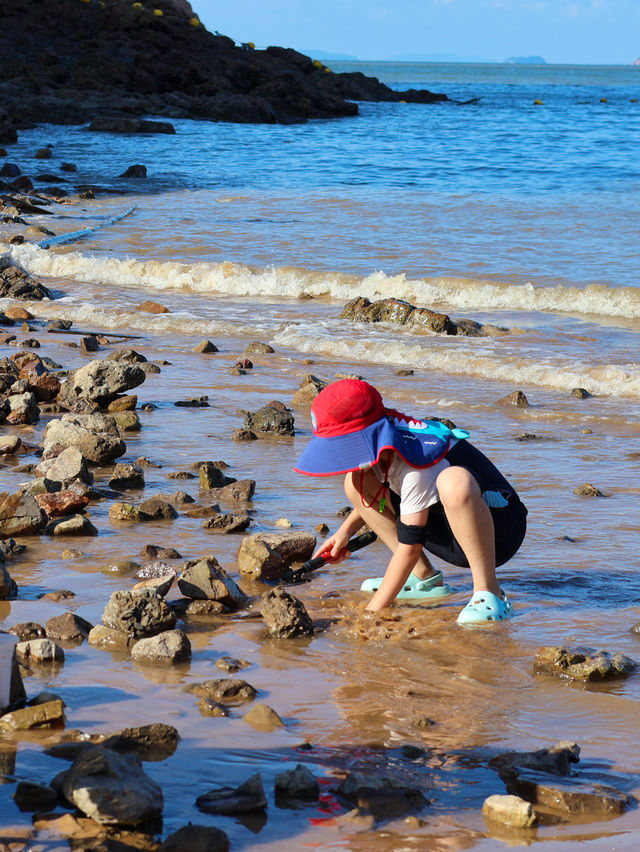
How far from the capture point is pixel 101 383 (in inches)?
243

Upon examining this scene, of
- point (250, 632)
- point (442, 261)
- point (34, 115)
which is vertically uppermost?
point (34, 115)

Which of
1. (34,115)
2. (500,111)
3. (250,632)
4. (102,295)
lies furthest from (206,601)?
(500,111)

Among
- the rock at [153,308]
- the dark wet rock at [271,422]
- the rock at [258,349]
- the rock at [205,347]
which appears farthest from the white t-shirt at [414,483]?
the rock at [153,308]

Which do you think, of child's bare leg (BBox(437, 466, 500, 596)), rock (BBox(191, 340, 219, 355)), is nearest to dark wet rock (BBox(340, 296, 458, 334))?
rock (BBox(191, 340, 219, 355))

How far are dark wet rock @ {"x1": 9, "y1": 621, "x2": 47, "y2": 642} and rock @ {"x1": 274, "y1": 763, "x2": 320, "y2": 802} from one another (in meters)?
1.13

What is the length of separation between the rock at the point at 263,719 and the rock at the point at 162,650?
0.43 meters

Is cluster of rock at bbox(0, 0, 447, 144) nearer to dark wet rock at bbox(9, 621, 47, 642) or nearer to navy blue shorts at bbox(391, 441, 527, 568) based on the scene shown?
navy blue shorts at bbox(391, 441, 527, 568)

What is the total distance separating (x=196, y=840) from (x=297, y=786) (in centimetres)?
31

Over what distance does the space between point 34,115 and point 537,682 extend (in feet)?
114

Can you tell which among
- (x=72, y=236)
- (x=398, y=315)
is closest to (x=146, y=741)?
(x=398, y=315)

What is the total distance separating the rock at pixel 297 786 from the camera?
2.32 metres

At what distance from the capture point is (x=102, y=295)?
10273 millimetres

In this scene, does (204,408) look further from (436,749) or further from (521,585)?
(436,749)

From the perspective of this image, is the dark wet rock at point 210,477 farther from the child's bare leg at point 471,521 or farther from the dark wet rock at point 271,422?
the child's bare leg at point 471,521
